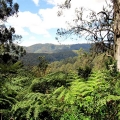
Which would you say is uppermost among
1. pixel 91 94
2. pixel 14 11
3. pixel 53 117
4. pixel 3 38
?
pixel 14 11

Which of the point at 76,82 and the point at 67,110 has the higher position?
the point at 76,82

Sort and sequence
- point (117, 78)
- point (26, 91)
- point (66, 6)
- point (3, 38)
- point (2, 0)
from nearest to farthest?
1. point (26, 91)
2. point (117, 78)
3. point (66, 6)
4. point (2, 0)
5. point (3, 38)

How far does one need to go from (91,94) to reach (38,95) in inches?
29.0

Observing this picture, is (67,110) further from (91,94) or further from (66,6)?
(66,6)

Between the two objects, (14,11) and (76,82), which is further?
(14,11)

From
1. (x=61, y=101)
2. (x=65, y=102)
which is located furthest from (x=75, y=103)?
(x=61, y=101)

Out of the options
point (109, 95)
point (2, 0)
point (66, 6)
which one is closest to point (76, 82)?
point (109, 95)

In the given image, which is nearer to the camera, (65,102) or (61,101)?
(65,102)

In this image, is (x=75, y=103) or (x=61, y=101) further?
(x=61, y=101)

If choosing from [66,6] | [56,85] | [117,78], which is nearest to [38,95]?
[56,85]

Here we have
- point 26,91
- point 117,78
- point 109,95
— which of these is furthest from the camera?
point 117,78

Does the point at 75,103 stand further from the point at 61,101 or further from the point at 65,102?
the point at 61,101

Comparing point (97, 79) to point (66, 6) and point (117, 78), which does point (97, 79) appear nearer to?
point (117, 78)

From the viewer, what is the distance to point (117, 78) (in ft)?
13.2
